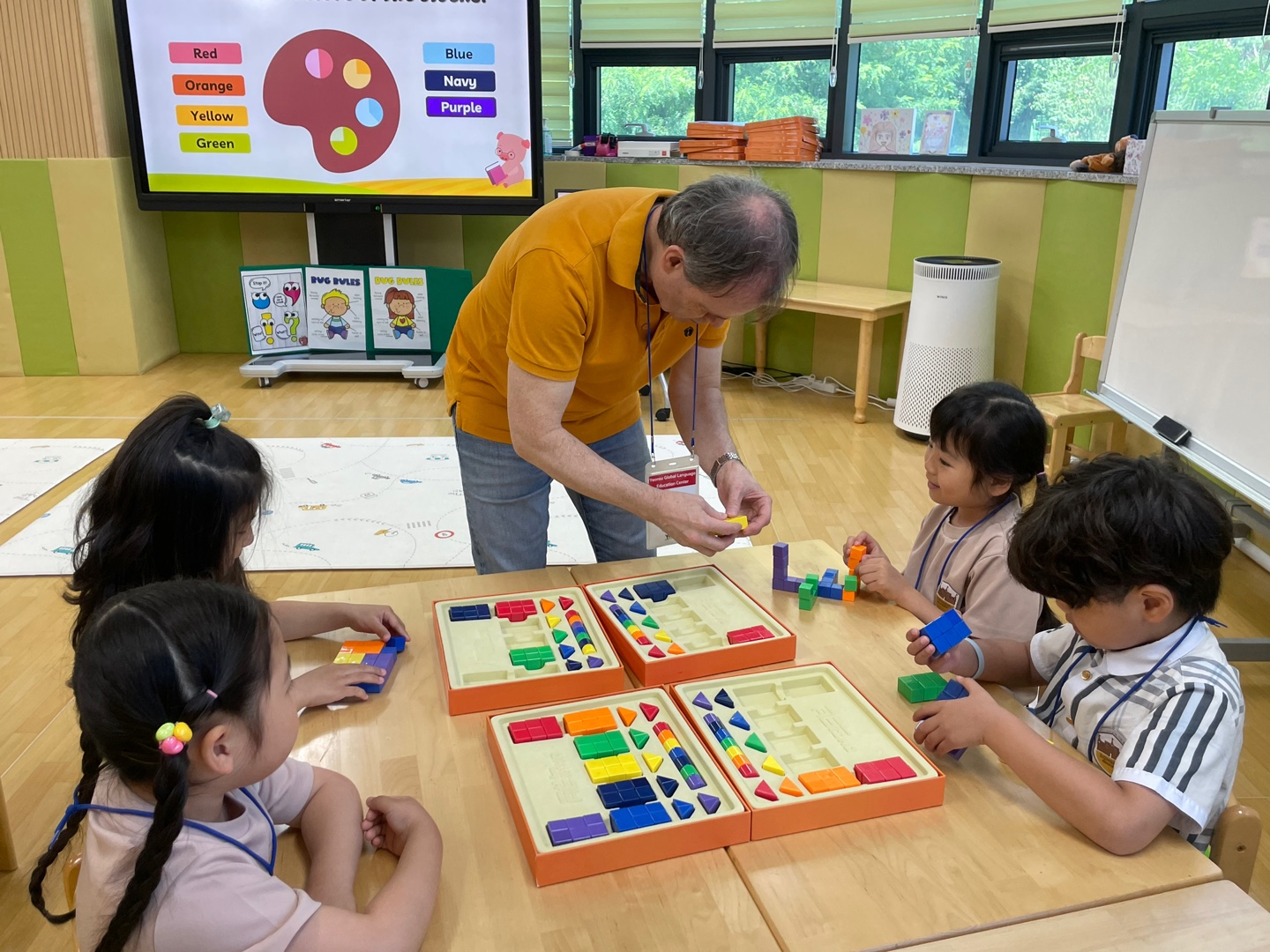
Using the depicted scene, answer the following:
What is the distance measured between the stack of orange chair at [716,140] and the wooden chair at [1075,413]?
2164 mm

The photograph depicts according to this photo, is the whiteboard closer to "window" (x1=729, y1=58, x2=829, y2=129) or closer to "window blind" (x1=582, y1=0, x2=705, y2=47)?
"window" (x1=729, y1=58, x2=829, y2=129)

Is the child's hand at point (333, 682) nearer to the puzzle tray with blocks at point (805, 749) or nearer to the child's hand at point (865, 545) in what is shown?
the puzzle tray with blocks at point (805, 749)

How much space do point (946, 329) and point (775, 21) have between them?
2009 mm

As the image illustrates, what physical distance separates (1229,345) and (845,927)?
1.89 m

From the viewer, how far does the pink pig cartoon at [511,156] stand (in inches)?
189

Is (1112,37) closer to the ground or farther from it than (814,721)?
farther from it

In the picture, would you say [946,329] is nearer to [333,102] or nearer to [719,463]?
[719,463]

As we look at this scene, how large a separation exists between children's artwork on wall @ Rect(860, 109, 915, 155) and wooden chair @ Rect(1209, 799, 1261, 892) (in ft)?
14.0

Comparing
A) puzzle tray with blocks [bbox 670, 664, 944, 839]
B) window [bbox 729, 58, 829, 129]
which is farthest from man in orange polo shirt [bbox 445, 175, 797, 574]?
window [bbox 729, 58, 829, 129]

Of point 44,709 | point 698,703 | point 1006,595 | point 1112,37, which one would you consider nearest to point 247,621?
point 698,703

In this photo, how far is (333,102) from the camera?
186 inches

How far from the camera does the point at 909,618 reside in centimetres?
149

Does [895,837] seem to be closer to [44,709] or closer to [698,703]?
[698,703]

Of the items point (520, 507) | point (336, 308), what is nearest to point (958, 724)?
point (520, 507)
